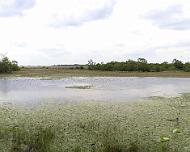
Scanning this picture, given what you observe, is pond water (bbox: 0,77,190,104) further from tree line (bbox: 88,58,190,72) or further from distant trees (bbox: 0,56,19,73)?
tree line (bbox: 88,58,190,72)

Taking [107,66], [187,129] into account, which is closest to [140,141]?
[187,129]

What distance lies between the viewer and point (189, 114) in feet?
53.8

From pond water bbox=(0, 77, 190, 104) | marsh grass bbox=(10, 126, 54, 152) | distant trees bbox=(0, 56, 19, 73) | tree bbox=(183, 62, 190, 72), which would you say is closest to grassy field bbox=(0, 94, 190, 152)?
marsh grass bbox=(10, 126, 54, 152)

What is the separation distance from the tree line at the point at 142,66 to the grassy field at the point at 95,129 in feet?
167

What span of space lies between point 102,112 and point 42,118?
322 cm

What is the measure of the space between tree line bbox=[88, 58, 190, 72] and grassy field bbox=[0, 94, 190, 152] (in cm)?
5087

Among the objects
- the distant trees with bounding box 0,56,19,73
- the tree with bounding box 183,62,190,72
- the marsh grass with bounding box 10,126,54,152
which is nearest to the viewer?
the marsh grass with bounding box 10,126,54,152

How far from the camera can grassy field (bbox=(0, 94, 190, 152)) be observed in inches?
359

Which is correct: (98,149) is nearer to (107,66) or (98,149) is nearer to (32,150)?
(32,150)

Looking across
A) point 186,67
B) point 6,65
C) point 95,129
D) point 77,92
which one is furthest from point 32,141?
point 186,67

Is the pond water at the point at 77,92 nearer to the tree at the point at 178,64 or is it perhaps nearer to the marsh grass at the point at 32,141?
the marsh grass at the point at 32,141

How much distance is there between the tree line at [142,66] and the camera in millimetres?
69375

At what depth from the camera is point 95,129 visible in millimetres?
11938

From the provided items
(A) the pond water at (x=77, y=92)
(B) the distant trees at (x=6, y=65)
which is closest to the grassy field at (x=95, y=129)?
(A) the pond water at (x=77, y=92)
